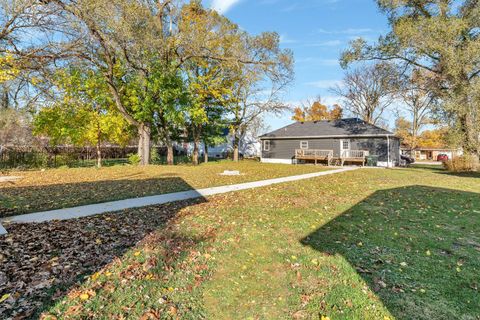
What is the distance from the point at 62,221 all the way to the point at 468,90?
1853 cm

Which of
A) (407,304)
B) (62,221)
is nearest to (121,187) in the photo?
(62,221)

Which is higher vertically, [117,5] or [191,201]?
[117,5]

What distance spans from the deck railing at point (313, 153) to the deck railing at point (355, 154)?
1209 mm

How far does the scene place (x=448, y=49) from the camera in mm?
14492

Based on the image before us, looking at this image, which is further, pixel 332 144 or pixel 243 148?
pixel 243 148

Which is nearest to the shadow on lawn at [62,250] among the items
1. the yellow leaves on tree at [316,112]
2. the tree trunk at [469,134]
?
the tree trunk at [469,134]

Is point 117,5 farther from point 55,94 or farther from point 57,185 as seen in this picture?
point 57,185

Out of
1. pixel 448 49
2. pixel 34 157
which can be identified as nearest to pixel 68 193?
pixel 34 157

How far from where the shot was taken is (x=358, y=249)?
4230 mm

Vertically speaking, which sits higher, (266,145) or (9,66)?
(9,66)

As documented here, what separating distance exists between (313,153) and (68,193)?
2148cm

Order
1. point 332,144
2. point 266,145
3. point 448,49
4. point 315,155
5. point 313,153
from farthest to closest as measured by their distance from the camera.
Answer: point 266,145, point 313,153, point 332,144, point 315,155, point 448,49

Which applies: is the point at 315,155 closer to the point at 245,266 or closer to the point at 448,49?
the point at 448,49

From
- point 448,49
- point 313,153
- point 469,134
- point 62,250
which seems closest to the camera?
point 62,250
